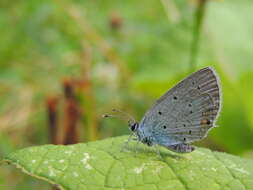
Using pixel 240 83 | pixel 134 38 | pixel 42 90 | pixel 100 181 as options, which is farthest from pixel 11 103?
pixel 100 181

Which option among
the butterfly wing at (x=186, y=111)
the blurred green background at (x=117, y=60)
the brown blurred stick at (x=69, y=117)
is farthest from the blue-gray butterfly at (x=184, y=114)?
the blurred green background at (x=117, y=60)

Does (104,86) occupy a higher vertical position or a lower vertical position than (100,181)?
higher

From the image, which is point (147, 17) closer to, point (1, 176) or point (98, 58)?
point (98, 58)

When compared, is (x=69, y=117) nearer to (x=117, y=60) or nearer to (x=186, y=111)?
(x=186, y=111)

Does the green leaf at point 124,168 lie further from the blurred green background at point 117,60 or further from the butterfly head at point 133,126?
the blurred green background at point 117,60

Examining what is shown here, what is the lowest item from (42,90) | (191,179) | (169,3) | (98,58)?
(191,179)

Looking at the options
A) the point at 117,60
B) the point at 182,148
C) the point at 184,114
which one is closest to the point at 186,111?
the point at 184,114

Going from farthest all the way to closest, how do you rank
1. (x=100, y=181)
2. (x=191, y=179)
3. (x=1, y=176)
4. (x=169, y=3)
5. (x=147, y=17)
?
(x=147, y=17), (x=169, y=3), (x=1, y=176), (x=191, y=179), (x=100, y=181)
